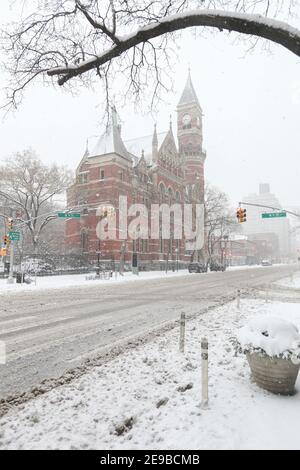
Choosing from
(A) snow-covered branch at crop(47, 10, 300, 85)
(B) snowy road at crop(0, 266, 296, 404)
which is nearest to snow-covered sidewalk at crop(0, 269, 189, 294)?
(B) snowy road at crop(0, 266, 296, 404)

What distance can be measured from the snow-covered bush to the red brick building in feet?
113

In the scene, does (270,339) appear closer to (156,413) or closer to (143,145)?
(156,413)

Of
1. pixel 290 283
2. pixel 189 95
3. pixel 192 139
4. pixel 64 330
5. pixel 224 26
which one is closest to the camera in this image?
pixel 224 26

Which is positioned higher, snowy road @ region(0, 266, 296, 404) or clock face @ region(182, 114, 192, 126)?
clock face @ region(182, 114, 192, 126)

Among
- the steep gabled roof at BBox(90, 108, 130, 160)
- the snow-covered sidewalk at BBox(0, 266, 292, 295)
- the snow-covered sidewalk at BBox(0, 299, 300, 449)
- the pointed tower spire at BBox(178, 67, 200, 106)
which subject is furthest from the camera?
the pointed tower spire at BBox(178, 67, 200, 106)

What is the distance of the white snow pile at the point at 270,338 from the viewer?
455 cm

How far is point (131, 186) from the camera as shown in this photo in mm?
52344

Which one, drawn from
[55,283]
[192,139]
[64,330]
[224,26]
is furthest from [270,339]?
[192,139]

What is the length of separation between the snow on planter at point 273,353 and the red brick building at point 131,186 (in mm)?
34516

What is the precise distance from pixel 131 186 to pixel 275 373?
48.8 metres

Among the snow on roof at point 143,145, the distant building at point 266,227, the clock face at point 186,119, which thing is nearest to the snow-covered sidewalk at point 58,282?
the snow on roof at point 143,145

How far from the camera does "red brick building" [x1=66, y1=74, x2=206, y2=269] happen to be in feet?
160

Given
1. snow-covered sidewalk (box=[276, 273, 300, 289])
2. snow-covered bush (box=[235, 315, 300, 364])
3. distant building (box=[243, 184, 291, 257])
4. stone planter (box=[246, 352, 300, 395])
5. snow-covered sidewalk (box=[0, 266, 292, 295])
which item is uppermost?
distant building (box=[243, 184, 291, 257])

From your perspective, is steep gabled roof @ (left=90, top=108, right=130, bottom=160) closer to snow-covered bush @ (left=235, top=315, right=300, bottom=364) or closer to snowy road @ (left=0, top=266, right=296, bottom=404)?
snowy road @ (left=0, top=266, right=296, bottom=404)
